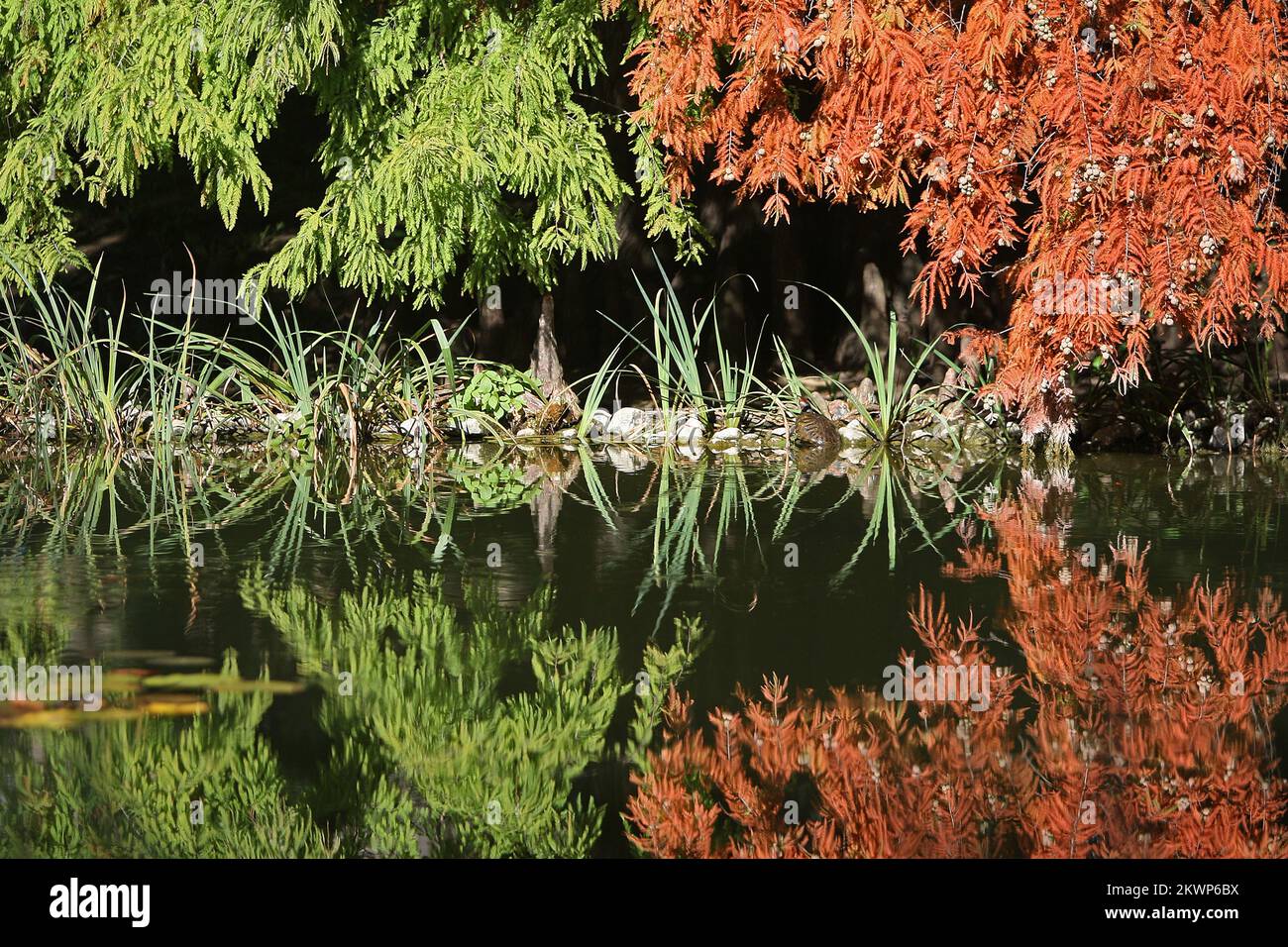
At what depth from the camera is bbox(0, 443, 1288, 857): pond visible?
3129mm

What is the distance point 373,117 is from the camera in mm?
9812

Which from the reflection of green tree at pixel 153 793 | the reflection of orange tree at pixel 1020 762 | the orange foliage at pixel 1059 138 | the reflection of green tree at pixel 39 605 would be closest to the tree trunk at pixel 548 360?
the orange foliage at pixel 1059 138

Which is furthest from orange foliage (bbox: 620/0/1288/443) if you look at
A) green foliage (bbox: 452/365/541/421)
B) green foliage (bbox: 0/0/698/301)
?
green foliage (bbox: 452/365/541/421)

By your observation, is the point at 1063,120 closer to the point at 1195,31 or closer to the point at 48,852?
the point at 1195,31

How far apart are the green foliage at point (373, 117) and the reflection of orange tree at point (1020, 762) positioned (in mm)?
5485

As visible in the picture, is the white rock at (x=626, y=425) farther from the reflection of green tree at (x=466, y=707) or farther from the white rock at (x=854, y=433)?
the reflection of green tree at (x=466, y=707)

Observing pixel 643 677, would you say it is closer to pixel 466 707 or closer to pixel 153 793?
pixel 466 707

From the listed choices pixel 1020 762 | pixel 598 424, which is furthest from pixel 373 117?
pixel 1020 762

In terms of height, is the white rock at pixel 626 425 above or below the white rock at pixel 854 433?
above

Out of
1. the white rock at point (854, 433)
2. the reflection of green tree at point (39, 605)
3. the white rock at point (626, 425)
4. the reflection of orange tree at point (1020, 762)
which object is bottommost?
the reflection of orange tree at point (1020, 762)

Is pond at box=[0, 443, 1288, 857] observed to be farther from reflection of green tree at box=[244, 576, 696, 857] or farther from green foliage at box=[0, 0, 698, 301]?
green foliage at box=[0, 0, 698, 301]

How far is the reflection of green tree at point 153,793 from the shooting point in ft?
9.88

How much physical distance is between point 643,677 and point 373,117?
6.53m
